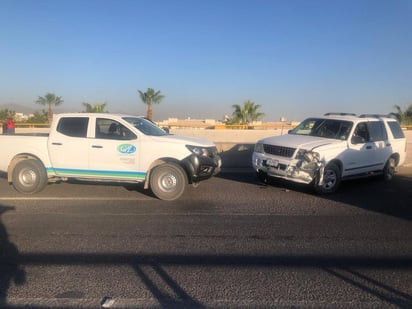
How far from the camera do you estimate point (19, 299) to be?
11.6 feet

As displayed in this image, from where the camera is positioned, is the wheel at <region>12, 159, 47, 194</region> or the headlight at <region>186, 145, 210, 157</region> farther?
the wheel at <region>12, 159, 47, 194</region>

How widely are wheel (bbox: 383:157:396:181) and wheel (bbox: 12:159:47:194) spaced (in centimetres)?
877

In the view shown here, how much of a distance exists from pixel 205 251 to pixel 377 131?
7032 millimetres

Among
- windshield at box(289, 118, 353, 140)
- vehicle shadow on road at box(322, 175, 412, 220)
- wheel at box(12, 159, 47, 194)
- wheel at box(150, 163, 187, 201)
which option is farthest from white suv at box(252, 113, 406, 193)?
wheel at box(12, 159, 47, 194)

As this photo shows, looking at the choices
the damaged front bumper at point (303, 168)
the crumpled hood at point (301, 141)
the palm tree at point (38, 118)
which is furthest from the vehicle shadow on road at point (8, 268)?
the palm tree at point (38, 118)

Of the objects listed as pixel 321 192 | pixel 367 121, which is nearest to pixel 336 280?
pixel 321 192

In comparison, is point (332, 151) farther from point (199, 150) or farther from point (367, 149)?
point (199, 150)

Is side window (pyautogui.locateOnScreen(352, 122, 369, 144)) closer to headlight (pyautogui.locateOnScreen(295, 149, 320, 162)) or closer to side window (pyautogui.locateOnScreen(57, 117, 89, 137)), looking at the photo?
headlight (pyautogui.locateOnScreen(295, 149, 320, 162))

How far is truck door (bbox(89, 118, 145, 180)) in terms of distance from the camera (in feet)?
25.6

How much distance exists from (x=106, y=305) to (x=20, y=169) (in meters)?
5.77

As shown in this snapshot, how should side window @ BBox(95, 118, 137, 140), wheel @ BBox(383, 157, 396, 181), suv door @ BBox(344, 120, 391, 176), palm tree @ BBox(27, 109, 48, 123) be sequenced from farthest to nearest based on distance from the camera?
palm tree @ BBox(27, 109, 48, 123) < wheel @ BBox(383, 157, 396, 181) < suv door @ BBox(344, 120, 391, 176) < side window @ BBox(95, 118, 137, 140)

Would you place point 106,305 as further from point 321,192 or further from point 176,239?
point 321,192

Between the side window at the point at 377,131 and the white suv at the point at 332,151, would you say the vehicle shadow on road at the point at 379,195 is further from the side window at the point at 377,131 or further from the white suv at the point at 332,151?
the side window at the point at 377,131

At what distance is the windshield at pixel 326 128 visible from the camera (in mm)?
9086
